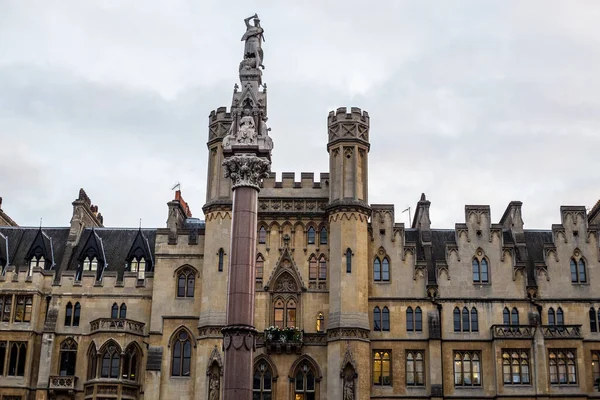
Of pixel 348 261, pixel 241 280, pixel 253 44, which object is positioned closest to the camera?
pixel 241 280

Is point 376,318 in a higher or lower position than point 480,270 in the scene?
lower

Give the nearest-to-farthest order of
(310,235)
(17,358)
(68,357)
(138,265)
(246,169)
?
(246,169) < (17,358) < (68,357) < (310,235) < (138,265)

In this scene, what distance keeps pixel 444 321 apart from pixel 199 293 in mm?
17037

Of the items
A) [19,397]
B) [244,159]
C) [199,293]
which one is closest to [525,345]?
[199,293]

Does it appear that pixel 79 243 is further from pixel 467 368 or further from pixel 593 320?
pixel 593 320

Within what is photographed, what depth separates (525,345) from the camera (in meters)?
56.1

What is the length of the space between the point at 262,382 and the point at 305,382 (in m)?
2.88

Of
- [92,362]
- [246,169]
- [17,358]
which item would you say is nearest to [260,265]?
[92,362]

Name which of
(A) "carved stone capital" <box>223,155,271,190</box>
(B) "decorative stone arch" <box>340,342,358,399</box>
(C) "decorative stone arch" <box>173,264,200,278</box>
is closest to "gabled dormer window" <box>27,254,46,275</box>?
(C) "decorative stone arch" <box>173,264,200,278</box>

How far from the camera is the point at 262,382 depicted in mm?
56031

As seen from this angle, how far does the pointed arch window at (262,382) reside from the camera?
55750mm

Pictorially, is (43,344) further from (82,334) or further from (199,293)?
(199,293)

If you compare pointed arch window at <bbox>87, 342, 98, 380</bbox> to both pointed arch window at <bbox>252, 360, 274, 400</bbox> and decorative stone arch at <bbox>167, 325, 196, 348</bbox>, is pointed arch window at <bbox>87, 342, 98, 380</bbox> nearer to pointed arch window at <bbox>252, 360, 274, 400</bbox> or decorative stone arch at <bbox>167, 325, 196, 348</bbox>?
decorative stone arch at <bbox>167, 325, 196, 348</bbox>

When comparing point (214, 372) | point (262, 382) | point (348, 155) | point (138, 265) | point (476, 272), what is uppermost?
point (348, 155)
